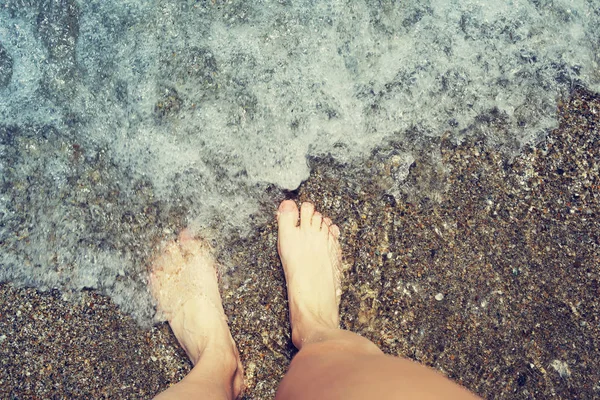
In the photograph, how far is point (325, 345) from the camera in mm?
1539

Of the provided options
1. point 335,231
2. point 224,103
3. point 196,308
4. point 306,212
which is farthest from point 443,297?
point 224,103

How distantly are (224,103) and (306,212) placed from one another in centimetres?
57

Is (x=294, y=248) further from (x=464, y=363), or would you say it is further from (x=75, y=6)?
(x=75, y=6)

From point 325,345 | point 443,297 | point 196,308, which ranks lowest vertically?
point 196,308

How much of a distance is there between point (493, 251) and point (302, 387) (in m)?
0.92

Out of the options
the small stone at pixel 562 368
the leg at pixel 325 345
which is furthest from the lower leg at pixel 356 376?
the small stone at pixel 562 368

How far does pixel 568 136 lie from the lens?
5.85 feet

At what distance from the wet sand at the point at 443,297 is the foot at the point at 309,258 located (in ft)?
0.16

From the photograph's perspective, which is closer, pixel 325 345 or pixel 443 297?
pixel 325 345

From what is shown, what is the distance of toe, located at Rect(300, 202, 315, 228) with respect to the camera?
1840 mm

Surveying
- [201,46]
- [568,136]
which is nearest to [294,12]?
[201,46]

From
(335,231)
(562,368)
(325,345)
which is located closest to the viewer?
(325,345)

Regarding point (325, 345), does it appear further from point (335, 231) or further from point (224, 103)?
point (224, 103)

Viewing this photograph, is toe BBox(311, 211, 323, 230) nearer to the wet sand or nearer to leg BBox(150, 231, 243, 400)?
the wet sand
